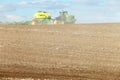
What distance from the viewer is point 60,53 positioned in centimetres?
2675

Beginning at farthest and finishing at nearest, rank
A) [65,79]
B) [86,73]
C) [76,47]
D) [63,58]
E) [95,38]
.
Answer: [95,38] < [76,47] < [63,58] < [86,73] < [65,79]

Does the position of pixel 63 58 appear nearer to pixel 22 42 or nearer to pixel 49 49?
pixel 49 49

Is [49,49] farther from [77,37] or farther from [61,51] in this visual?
[77,37]

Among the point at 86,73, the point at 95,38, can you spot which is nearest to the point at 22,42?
the point at 95,38

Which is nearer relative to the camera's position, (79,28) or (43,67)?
(43,67)

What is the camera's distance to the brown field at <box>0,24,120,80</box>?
67.0 feet

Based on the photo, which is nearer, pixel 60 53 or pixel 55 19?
pixel 60 53

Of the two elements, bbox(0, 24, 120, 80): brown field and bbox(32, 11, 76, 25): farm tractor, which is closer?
bbox(0, 24, 120, 80): brown field

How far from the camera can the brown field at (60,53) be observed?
804 inches

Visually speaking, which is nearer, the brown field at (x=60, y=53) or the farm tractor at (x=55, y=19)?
the brown field at (x=60, y=53)

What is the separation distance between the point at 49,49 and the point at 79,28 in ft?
37.2

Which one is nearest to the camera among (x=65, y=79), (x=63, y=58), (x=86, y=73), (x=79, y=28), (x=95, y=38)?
(x=65, y=79)

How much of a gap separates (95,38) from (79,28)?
6.14m

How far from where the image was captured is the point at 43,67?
72.0ft
